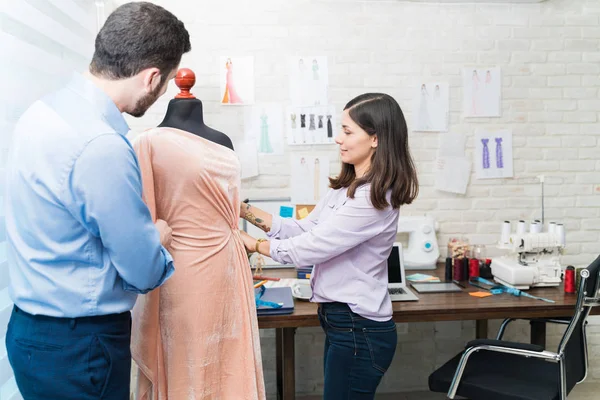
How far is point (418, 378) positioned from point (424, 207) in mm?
1044

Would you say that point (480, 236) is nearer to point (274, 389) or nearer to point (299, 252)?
point (274, 389)

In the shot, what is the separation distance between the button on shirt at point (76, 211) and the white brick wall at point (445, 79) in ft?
6.02

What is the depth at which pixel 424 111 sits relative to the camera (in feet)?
9.95

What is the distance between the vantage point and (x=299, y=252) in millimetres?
1728

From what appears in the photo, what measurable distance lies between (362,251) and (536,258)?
128 centimetres

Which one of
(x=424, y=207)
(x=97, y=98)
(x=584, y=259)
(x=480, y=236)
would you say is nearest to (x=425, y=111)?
(x=424, y=207)

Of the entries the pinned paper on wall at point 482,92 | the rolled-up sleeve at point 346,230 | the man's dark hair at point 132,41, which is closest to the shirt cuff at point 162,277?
the man's dark hair at point 132,41

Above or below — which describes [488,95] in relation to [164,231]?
above

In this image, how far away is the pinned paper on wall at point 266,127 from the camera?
296 cm

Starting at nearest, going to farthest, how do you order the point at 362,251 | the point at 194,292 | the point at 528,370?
the point at 194,292, the point at 362,251, the point at 528,370

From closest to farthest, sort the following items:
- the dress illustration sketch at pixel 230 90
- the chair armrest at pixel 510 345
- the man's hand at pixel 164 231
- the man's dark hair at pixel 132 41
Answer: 1. the man's dark hair at pixel 132 41
2. the man's hand at pixel 164 231
3. the chair armrest at pixel 510 345
4. the dress illustration sketch at pixel 230 90

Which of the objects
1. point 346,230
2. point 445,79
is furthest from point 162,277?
point 445,79

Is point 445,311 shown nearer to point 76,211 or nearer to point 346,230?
point 346,230

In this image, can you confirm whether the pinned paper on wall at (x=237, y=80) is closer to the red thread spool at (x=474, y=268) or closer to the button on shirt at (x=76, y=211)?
the red thread spool at (x=474, y=268)
